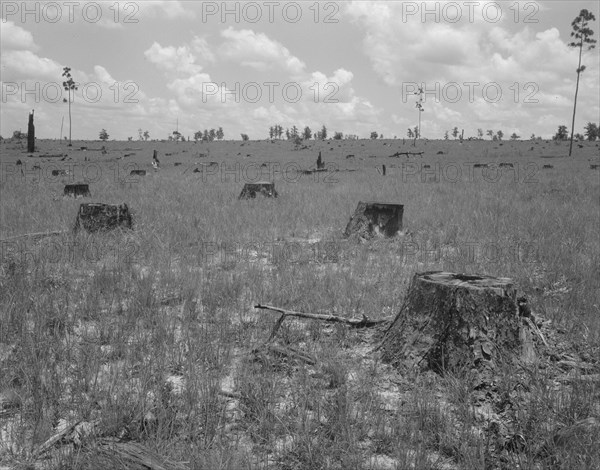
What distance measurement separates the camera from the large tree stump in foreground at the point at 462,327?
339 cm

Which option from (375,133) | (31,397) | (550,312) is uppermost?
(375,133)

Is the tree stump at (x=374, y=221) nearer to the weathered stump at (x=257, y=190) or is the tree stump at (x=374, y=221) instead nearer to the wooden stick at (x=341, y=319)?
the wooden stick at (x=341, y=319)

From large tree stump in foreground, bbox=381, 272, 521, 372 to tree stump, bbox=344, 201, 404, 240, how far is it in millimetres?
5112

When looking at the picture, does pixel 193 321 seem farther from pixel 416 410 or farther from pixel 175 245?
pixel 175 245

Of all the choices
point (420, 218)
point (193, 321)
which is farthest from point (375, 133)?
point (193, 321)

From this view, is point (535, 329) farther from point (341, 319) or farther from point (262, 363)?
point (262, 363)

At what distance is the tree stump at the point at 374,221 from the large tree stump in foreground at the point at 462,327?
5.11 m

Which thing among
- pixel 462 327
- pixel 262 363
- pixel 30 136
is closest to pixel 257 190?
pixel 262 363

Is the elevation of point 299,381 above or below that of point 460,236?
below

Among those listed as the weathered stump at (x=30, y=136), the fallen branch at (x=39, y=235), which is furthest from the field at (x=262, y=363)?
the weathered stump at (x=30, y=136)

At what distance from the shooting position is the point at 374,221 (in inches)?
348

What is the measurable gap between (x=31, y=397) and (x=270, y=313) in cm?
222

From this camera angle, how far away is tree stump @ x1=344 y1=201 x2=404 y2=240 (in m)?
8.78

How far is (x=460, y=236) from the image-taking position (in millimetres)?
8500
